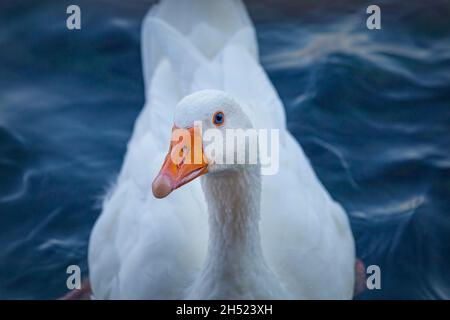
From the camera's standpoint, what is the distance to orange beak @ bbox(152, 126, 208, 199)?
1450 mm

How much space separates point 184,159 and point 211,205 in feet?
0.63

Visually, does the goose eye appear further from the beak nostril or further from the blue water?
the blue water

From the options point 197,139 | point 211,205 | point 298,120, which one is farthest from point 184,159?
point 298,120

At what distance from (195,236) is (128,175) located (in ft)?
1.11

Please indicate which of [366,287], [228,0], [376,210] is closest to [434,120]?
[376,210]

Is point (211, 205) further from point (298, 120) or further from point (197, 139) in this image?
point (298, 120)

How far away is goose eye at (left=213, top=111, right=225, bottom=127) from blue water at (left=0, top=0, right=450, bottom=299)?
2.30 ft

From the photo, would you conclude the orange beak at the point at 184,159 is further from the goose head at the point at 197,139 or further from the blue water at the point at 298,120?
the blue water at the point at 298,120

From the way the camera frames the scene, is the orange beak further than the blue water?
No

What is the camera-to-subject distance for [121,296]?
184 centimetres

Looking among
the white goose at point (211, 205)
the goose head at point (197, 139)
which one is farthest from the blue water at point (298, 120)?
the goose head at point (197, 139)

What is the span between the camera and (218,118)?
1492mm

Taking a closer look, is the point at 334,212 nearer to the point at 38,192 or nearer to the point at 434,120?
the point at 434,120

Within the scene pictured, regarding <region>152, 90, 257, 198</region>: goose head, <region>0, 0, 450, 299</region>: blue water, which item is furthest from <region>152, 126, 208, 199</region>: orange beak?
<region>0, 0, 450, 299</region>: blue water
